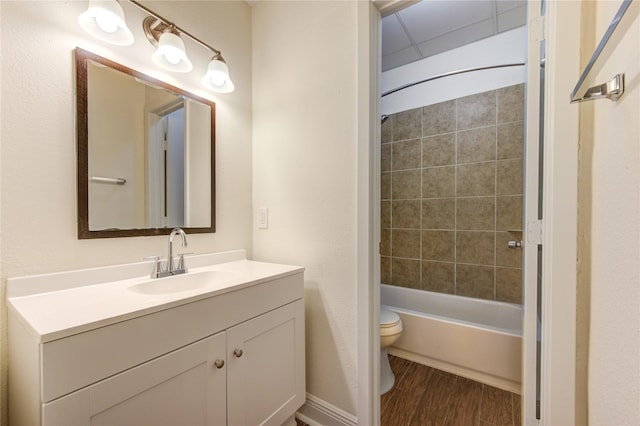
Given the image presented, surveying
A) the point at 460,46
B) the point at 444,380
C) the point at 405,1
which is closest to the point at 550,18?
the point at 405,1

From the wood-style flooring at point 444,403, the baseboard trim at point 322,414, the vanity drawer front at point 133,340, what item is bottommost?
the wood-style flooring at point 444,403

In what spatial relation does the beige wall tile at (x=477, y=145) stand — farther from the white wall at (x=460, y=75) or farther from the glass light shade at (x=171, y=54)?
the glass light shade at (x=171, y=54)

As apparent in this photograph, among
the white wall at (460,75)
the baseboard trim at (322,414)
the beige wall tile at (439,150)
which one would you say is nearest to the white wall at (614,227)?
the baseboard trim at (322,414)

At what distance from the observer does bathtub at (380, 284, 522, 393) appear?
1.61 m

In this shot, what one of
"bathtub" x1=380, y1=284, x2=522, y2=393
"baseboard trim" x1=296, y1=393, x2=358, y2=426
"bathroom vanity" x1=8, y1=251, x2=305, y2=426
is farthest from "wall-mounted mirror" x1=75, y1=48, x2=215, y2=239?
"bathtub" x1=380, y1=284, x2=522, y2=393

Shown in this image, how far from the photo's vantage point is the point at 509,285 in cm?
208

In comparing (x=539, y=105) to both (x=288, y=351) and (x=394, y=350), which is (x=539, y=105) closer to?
(x=288, y=351)

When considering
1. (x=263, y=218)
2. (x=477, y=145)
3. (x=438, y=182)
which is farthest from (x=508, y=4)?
(x=263, y=218)

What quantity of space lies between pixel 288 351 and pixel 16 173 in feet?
3.97

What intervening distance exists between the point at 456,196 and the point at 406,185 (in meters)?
0.45

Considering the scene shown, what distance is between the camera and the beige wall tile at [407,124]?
2469 mm

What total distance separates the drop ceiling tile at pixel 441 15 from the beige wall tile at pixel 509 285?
6.19 ft

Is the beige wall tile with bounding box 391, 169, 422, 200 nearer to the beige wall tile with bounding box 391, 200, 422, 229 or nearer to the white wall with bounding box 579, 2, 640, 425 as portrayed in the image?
the beige wall tile with bounding box 391, 200, 422, 229

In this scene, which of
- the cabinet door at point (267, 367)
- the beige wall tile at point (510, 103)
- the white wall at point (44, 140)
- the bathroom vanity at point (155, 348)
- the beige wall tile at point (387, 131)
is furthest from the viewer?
the beige wall tile at point (387, 131)
